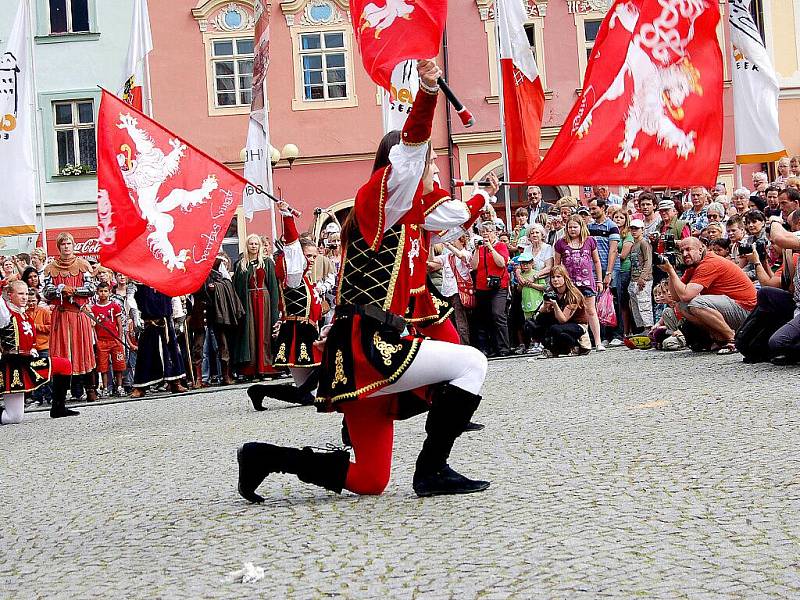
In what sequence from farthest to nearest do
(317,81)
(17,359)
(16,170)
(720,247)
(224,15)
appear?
(224,15) → (317,81) → (16,170) → (720,247) → (17,359)

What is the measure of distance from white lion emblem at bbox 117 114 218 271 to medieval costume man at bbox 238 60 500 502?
5.82 m

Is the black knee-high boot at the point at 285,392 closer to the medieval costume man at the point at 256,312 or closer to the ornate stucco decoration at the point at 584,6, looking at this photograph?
the medieval costume man at the point at 256,312

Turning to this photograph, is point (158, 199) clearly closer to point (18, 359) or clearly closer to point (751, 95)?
point (18, 359)

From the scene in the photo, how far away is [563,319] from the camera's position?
53.3 feet

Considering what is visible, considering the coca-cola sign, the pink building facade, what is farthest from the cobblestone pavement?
the pink building facade

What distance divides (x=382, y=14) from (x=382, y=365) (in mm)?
3646

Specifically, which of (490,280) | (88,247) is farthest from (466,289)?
(88,247)

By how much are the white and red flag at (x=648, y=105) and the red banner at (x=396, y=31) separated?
1247 millimetres

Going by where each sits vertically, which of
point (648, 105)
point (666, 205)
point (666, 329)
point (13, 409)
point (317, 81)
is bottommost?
point (13, 409)

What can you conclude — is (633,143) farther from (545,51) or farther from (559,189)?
(545,51)

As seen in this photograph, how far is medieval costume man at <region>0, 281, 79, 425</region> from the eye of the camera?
44.9 ft

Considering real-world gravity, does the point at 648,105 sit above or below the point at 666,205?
above

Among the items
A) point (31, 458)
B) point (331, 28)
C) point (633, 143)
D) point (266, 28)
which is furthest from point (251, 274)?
point (331, 28)

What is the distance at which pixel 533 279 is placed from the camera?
1781 centimetres
